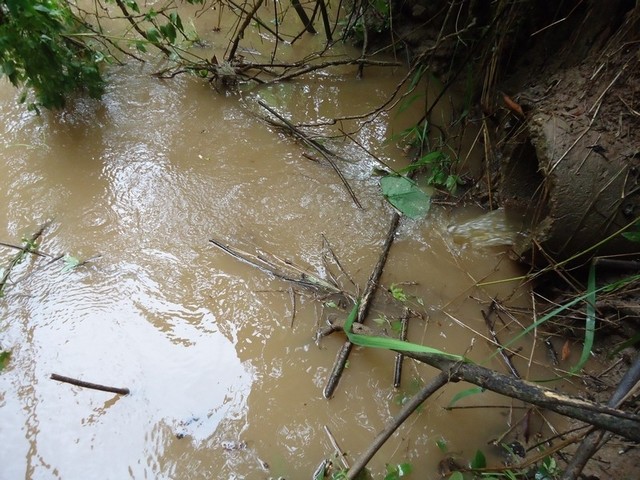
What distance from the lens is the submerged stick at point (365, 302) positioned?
2.03 metres

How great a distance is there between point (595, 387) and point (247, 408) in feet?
5.42

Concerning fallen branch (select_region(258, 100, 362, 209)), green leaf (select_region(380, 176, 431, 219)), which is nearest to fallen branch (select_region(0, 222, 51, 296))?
fallen branch (select_region(258, 100, 362, 209))

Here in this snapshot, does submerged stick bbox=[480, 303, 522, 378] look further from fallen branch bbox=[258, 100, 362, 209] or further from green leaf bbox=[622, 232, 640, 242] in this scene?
fallen branch bbox=[258, 100, 362, 209]

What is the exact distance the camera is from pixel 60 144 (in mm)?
2908

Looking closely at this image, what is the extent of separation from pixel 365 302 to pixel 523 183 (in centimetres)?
127

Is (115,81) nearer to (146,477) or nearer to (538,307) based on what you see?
(146,477)

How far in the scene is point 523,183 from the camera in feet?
8.73

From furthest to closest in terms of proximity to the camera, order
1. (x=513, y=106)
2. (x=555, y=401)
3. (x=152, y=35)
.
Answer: (x=152, y=35) < (x=513, y=106) < (x=555, y=401)

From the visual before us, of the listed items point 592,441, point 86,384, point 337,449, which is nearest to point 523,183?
point 592,441

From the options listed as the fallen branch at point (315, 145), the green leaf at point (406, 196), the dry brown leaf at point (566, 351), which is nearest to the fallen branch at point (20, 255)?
the fallen branch at point (315, 145)

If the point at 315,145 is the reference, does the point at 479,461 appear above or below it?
below

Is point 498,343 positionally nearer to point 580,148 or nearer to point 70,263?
point 580,148

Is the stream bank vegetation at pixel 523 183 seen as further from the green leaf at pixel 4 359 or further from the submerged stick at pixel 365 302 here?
the green leaf at pixel 4 359

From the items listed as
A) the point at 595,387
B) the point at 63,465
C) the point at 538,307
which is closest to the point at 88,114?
the point at 63,465
